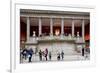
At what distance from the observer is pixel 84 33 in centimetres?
180

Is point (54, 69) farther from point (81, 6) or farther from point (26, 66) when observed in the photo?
point (81, 6)

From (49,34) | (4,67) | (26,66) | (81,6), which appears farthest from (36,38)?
(81,6)

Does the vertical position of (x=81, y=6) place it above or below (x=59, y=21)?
above

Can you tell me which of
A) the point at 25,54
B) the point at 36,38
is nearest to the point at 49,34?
the point at 36,38

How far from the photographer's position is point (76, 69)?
70.0 inches

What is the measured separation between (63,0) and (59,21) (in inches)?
7.5

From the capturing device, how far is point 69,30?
1764mm
